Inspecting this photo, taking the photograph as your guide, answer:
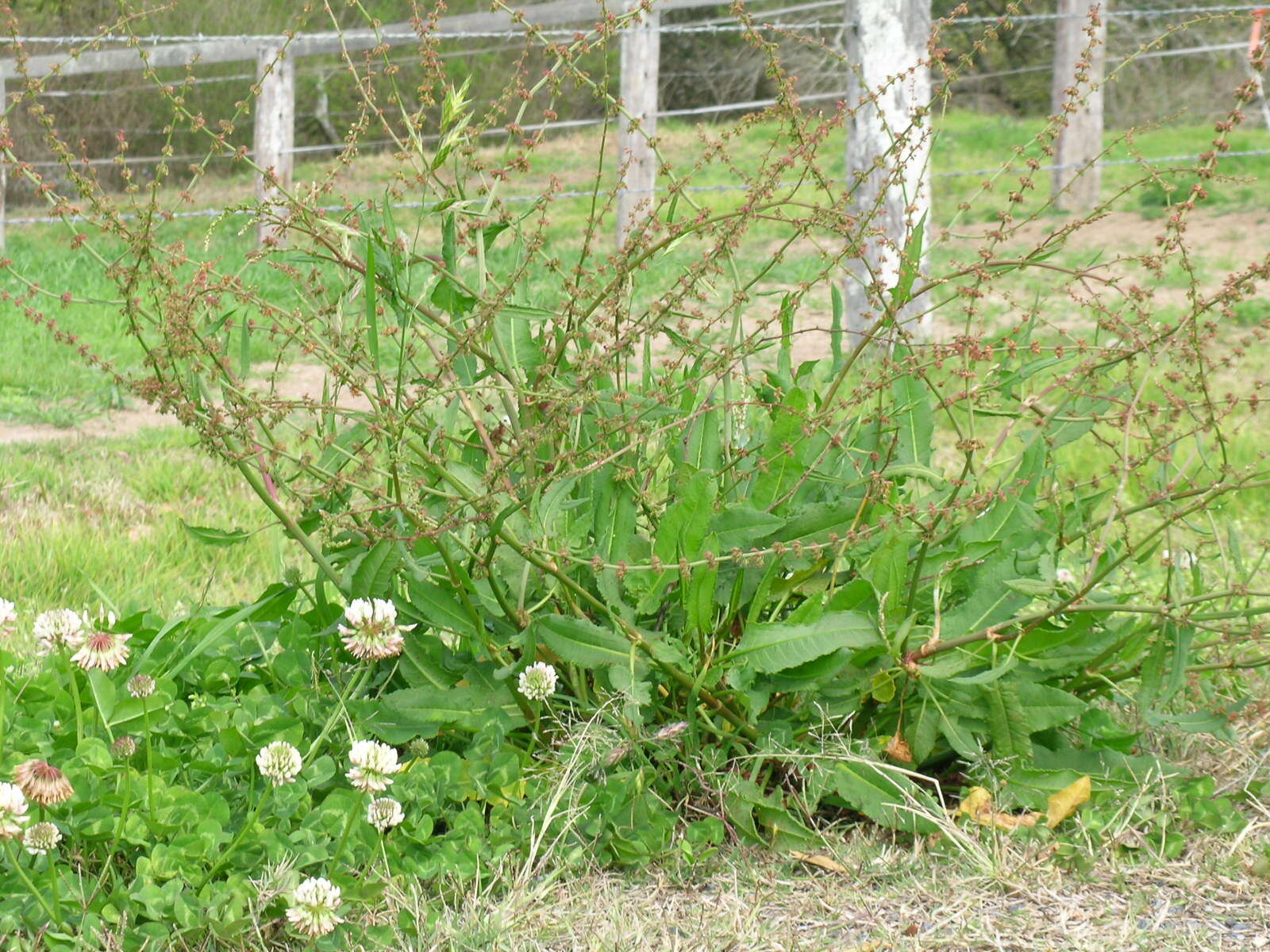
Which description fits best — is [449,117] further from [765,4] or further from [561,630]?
[765,4]

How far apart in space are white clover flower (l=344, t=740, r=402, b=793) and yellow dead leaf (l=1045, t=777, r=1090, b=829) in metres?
1.05

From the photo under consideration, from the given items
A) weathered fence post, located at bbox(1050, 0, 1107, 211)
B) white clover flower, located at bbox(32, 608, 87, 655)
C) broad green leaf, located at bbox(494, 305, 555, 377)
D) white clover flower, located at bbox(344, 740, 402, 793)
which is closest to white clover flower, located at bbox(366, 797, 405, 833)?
white clover flower, located at bbox(344, 740, 402, 793)

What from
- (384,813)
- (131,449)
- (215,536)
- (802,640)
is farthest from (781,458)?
(131,449)

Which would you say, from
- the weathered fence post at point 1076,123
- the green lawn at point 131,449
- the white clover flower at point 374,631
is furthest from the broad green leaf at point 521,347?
the weathered fence post at point 1076,123

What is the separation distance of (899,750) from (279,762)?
0.97 meters

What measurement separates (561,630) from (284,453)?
1.80 feet

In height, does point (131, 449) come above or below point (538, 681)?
below

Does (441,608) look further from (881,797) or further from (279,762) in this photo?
(881,797)

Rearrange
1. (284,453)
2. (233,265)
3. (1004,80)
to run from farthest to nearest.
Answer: (1004,80), (233,265), (284,453)

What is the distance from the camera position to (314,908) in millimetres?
1749

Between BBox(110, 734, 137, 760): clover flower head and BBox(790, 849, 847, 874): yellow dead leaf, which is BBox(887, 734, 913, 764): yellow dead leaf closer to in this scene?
BBox(790, 849, 847, 874): yellow dead leaf

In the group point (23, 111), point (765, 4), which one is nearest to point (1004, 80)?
point (765, 4)

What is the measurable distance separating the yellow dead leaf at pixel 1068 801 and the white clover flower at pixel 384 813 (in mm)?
1010

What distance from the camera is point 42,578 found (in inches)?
133
